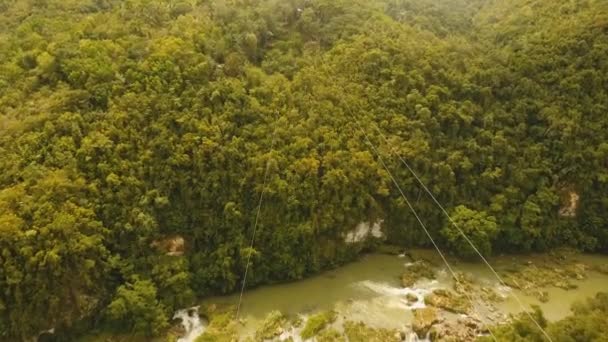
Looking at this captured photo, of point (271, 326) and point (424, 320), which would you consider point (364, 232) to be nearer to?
point (424, 320)

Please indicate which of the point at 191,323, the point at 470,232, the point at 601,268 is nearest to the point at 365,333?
the point at 191,323

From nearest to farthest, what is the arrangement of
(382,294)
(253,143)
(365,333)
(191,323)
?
(365,333)
(191,323)
(382,294)
(253,143)

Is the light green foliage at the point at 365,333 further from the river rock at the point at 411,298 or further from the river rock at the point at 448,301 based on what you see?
the river rock at the point at 448,301

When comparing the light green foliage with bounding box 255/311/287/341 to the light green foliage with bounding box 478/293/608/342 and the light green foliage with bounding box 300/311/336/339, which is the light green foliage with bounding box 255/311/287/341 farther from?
the light green foliage with bounding box 478/293/608/342

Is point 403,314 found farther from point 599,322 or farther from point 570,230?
point 570,230

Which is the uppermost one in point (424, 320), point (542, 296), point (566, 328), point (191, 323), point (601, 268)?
point (601, 268)

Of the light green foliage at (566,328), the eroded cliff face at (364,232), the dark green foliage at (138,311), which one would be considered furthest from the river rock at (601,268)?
the dark green foliage at (138,311)
